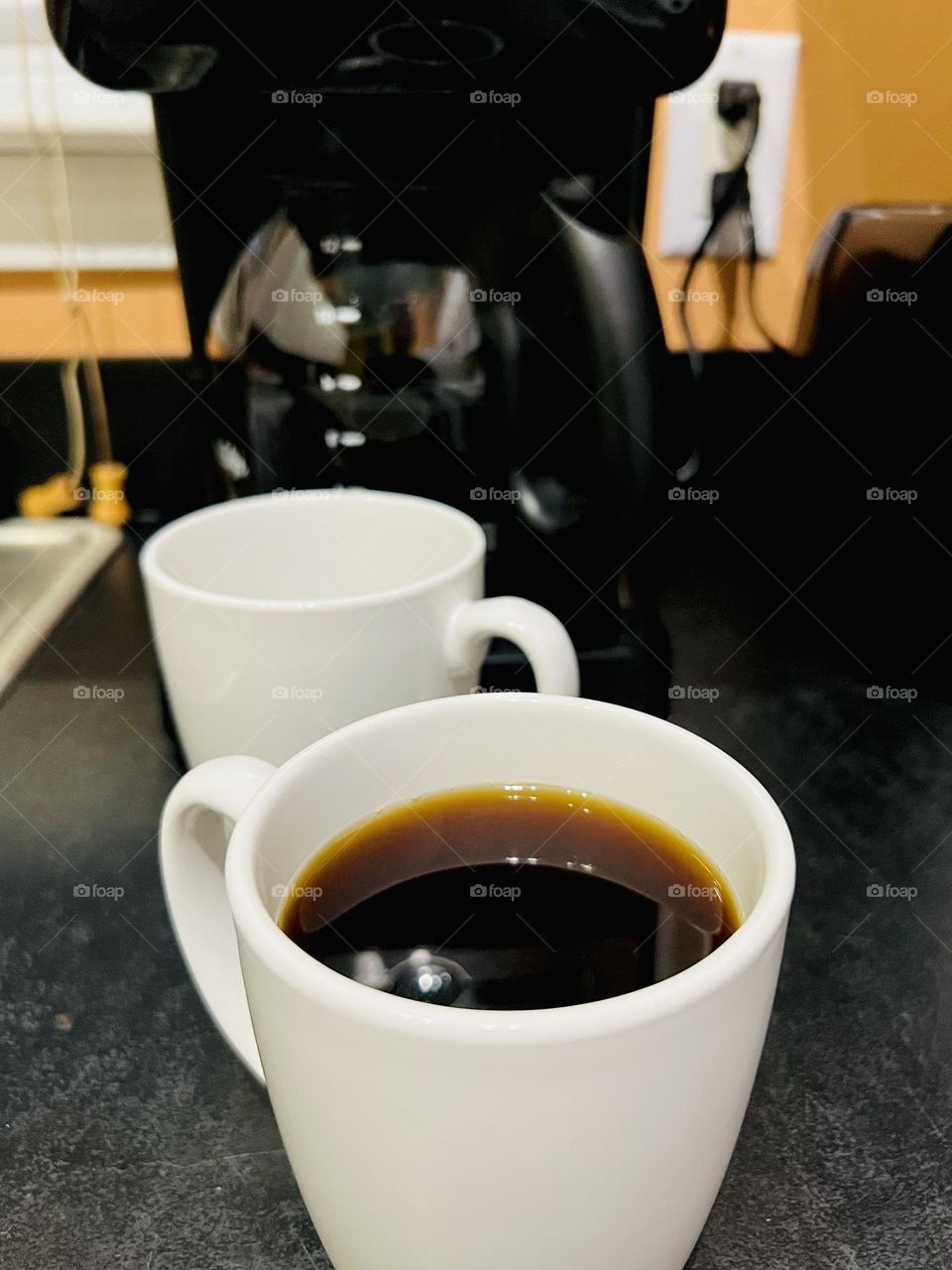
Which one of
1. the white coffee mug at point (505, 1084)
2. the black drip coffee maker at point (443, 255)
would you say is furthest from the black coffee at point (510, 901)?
the black drip coffee maker at point (443, 255)

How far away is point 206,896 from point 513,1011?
0.43 ft

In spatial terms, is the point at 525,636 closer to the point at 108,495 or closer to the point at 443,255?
the point at 443,255

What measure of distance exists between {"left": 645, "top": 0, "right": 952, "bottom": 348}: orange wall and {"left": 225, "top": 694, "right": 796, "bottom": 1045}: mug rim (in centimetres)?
62

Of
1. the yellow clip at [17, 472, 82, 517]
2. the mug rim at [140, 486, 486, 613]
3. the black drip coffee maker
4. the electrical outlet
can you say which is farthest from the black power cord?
the yellow clip at [17, 472, 82, 517]

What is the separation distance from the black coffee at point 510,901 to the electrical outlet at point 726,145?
1.94 ft

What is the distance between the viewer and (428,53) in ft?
1.34

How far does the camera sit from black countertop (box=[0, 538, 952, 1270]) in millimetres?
281

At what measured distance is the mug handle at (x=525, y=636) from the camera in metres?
0.37

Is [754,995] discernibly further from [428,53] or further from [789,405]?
[789,405]

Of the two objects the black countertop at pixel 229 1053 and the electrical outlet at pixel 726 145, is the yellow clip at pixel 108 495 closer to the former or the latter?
the black countertop at pixel 229 1053

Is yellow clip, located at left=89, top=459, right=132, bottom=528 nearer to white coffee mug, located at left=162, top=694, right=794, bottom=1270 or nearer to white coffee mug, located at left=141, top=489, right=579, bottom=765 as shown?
white coffee mug, located at left=141, top=489, right=579, bottom=765

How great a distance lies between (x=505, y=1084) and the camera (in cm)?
19

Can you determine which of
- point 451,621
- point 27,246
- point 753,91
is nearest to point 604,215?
point 451,621

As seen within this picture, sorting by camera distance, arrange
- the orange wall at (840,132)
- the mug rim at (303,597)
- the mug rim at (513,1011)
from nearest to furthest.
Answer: the mug rim at (513,1011), the mug rim at (303,597), the orange wall at (840,132)
